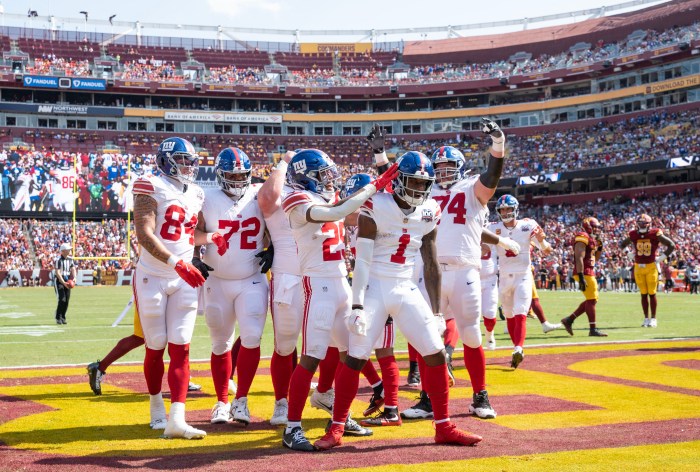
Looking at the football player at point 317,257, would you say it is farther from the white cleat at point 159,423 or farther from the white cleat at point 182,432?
the white cleat at point 159,423

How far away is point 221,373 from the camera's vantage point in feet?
23.0

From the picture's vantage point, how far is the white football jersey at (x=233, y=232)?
6.95m

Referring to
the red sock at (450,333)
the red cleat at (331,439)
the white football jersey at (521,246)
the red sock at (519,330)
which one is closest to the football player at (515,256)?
the white football jersey at (521,246)

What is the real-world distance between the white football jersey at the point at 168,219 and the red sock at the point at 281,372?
1.24 m

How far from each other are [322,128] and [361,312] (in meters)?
61.0

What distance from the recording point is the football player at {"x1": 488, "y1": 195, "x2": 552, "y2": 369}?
10.9 m

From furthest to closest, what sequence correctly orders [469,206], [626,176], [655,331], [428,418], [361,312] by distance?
[626,176], [655,331], [469,206], [428,418], [361,312]

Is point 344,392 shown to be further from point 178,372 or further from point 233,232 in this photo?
point 233,232

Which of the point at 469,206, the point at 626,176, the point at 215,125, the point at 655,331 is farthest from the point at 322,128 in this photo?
the point at 469,206

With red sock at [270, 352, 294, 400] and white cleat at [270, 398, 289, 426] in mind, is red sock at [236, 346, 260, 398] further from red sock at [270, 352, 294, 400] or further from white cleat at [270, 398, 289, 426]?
white cleat at [270, 398, 289, 426]

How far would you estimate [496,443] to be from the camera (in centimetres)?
602

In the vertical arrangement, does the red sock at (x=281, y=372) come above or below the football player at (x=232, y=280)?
below

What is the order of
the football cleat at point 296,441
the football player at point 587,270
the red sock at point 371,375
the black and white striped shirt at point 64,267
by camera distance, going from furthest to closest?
the black and white striped shirt at point 64,267 < the football player at point 587,270 < the red sock at point 371,375 < the football cleat at point 296,441

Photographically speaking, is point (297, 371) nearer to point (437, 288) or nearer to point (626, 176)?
point (437, 288)
